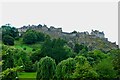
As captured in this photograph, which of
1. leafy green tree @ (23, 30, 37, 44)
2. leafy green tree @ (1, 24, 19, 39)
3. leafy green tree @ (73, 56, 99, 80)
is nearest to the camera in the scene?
leafy green tree @ (73, 56, 99, 80)

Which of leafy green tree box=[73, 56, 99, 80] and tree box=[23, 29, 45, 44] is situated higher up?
tree box=[23, 29, 45, 44]

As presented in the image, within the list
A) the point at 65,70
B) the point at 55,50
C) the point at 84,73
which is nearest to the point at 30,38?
the point at 55,50

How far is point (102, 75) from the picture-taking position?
80.6ft

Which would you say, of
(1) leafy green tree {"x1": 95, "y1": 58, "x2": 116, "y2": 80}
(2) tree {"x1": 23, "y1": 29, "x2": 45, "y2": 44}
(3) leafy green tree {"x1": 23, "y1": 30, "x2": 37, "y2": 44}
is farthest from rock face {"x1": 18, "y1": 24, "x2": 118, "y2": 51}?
(1) leafy green tree {"x1": 95, "y1": 58, "x2": 116, "y2": 80}

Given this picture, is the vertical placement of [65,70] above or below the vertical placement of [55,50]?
below

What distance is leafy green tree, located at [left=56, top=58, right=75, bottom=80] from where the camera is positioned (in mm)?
23081

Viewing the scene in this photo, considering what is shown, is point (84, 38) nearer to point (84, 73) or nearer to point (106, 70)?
point (106, 70)

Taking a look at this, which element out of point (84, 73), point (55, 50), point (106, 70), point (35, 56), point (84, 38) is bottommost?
point (84, 73)

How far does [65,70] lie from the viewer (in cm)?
2350

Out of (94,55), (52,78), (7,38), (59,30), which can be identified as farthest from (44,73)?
(59,30)

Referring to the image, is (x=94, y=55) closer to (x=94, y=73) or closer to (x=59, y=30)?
(x=94, y=73)

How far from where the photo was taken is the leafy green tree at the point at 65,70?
23081mm

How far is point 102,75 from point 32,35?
22130mm

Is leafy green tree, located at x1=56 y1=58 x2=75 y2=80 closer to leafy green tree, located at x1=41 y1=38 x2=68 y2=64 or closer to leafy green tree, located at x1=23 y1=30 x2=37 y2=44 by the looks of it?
leafy green tree, located at x1=41 y1=38 x2=68 y2=64
